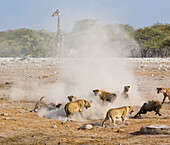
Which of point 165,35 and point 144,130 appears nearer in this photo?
point 144,130

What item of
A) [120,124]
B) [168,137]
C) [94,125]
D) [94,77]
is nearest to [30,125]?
[94,125]

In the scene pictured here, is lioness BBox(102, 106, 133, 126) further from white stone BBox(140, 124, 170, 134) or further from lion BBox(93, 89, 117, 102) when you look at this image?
lion BBox(93, 89, 117, 102)

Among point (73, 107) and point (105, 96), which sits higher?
point (105, 96)

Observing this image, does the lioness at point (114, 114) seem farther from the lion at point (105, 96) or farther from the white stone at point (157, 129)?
the lion at point (105, 96)

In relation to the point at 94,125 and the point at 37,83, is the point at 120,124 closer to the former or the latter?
the point at 94,125

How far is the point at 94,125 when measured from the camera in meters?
7.86

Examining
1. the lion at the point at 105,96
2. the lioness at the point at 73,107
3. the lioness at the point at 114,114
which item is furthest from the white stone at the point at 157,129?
the lion at the point at 105,96

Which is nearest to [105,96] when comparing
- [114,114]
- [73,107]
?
[73,107]

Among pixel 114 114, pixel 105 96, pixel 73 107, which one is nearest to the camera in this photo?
pixel 114 114

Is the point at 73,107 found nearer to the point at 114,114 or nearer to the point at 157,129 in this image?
the point at 114,114

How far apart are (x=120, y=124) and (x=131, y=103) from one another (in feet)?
9.79

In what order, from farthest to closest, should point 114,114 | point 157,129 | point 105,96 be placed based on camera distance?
point 105,96 → point 114,114 → point 157,129

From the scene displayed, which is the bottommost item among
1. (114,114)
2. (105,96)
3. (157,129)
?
(157,129)

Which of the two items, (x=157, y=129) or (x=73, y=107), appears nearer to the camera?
(x=157, y=129)
